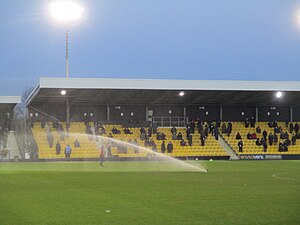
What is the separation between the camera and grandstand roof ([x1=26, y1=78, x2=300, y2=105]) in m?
51.8

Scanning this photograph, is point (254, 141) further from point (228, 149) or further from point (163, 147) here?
point (163, 147)

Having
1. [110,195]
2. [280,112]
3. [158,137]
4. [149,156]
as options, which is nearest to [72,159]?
[149,156]

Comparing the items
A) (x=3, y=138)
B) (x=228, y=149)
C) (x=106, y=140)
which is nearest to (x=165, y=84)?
(x=106, y=140)

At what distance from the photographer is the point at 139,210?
14.0m

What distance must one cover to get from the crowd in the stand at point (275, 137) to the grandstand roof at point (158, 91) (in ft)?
9.26

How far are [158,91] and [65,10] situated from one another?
11.0 meters

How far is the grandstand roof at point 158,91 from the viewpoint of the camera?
2041 inches

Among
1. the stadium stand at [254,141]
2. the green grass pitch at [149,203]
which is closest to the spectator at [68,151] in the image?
the stadium stand at [254,141]

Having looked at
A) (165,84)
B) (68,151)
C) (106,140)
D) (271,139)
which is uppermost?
(165,84)

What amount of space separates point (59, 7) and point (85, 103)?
10.5 metres

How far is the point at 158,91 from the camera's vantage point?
55375mm

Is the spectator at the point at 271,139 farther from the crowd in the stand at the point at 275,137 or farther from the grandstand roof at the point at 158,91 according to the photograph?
the grandstand roof at the point at 158,91

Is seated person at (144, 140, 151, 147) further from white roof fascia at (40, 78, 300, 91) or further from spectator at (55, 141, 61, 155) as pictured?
spectator at (55, 141, 61, 155)

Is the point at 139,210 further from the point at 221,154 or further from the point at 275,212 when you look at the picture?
the point at 221,154
